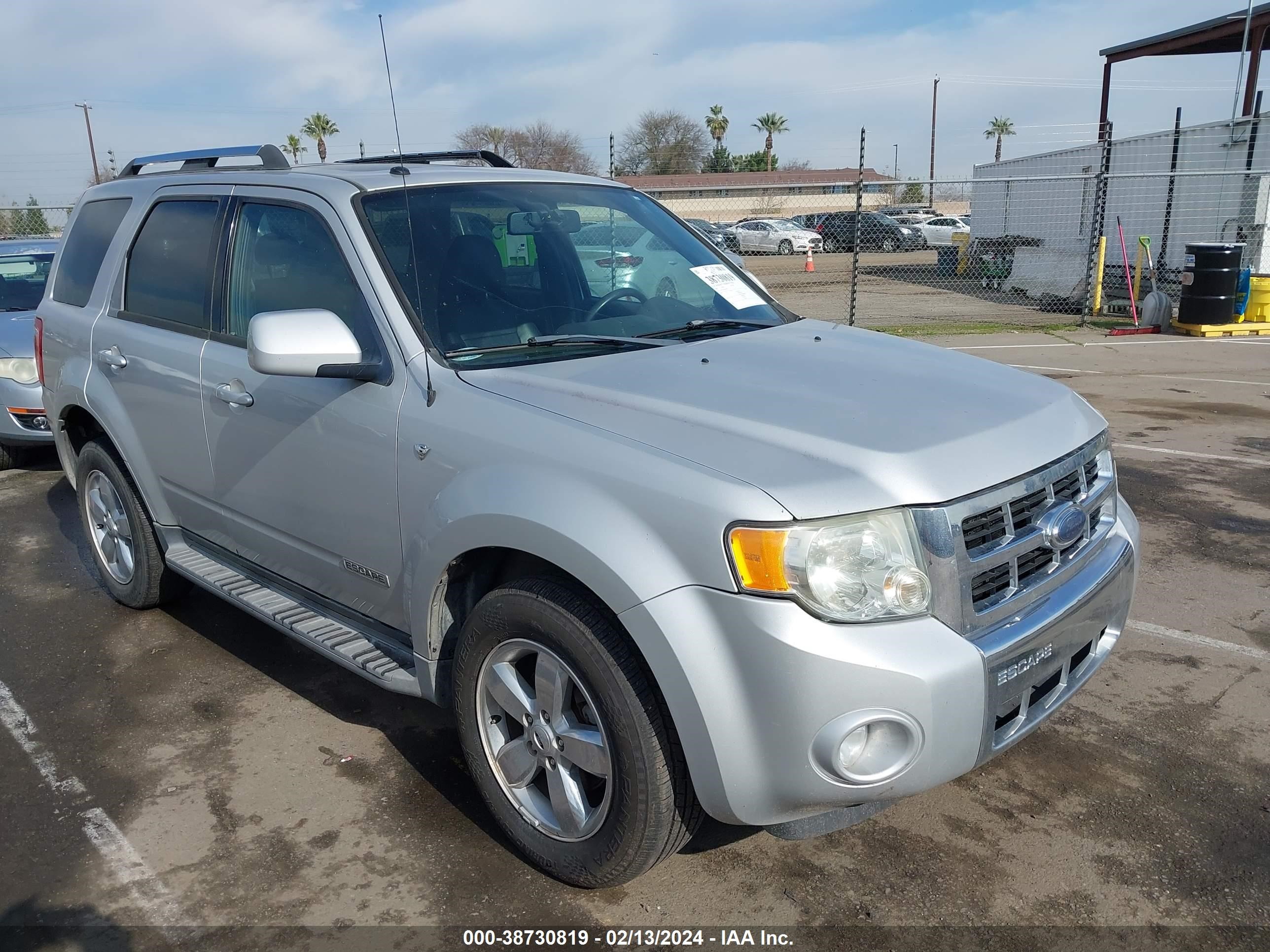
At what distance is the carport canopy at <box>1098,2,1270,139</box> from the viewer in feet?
65.2

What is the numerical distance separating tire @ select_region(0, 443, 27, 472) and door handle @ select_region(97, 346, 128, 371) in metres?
4.06

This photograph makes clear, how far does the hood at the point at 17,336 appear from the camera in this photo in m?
7.20

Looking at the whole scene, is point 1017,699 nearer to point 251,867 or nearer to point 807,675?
point 807,675

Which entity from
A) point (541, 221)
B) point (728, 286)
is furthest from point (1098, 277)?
point (541, 221)

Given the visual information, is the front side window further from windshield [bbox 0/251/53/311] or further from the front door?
windshield [bbox 0/251/53/311]

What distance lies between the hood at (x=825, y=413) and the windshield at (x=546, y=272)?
0.82 feet

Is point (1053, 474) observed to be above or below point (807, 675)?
above

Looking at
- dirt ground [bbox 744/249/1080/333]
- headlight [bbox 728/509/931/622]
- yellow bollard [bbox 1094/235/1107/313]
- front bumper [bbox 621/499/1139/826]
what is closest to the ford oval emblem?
front bumper [bbox 621/499/1139/826]

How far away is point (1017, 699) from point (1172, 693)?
175cm

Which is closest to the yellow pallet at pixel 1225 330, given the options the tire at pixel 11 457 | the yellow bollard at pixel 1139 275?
the yellow bollard at pixel 1139 275

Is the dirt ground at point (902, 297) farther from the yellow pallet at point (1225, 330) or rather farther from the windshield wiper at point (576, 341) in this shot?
the windshield wiper at point (576, 341)

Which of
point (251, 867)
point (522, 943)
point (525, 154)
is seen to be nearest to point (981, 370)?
point (522, 943)

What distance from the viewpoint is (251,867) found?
2.91 meters

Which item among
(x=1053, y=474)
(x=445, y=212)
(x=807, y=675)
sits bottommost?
(x=807, y=675)
